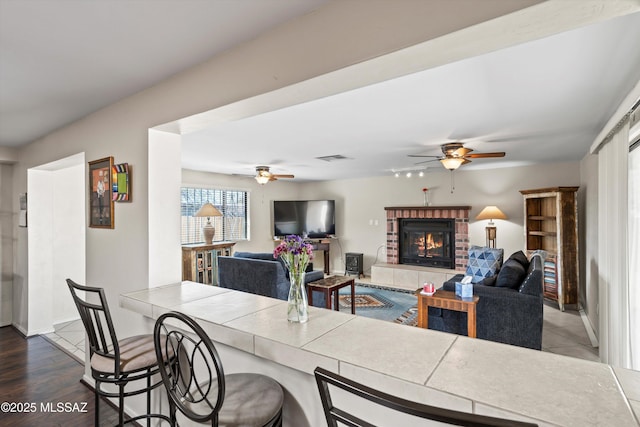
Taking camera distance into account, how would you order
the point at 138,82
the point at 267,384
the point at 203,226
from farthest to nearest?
1. the point at 203,226
2. the point at 138,82
3. the point at 267,384

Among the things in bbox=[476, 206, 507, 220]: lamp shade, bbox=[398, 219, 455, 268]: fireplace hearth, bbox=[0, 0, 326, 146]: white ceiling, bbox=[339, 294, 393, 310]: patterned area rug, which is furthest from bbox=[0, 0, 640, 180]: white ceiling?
bbox=[398, 219, 455, 268]: fireplace hearth

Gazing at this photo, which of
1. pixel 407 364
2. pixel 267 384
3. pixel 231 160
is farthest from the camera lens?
pixel 231 160

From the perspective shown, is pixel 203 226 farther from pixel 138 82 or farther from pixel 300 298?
pixel 300 298

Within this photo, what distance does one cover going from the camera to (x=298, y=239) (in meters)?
1.59

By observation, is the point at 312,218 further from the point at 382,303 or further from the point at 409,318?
the point at 409,318

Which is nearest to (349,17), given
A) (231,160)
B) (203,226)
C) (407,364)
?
(407,364)

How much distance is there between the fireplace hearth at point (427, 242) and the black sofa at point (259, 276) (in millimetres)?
2957

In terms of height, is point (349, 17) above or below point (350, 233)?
above

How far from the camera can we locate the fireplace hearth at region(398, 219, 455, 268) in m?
6.49

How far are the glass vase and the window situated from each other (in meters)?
5.29

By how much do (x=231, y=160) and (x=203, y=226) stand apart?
6.86 ft

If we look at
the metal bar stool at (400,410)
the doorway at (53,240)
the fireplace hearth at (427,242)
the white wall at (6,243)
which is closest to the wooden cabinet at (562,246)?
the fireplace hearth at (427,242)

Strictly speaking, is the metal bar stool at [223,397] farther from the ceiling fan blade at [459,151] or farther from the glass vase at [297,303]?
the ceiling fan blade at [459,151]

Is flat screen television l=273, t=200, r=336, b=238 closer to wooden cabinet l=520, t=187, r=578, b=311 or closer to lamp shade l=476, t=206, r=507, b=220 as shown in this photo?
lamp shade l=476, t=206, r=507, b=220
